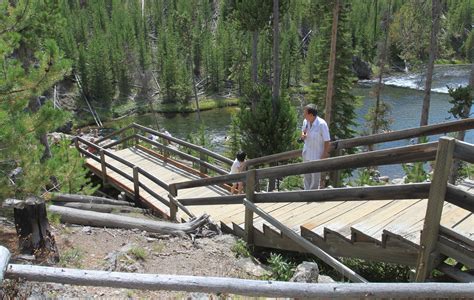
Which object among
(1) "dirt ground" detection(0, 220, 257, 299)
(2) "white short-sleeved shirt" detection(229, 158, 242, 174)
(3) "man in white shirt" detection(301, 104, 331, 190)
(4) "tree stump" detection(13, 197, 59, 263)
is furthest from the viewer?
(2) "white short-sleeved shirt" detection(229, 158, 242, 174)

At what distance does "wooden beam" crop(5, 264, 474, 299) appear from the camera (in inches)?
94.3

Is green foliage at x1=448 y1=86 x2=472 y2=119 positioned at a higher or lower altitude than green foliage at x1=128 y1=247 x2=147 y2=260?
higher

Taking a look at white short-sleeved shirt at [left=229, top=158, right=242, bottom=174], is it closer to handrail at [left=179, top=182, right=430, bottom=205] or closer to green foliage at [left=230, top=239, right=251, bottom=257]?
green foliage at [left=230, top=239, right=251, bottom=257]

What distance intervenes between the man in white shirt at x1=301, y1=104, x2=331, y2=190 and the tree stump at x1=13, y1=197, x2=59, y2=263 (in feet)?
13.2

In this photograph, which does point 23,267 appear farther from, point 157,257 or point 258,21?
point 258,21

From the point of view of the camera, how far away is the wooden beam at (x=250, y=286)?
2.40 meters

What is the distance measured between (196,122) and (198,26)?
123 ft

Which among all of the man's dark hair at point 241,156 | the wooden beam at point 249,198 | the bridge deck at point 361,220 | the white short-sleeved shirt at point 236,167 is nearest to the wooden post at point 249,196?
the wooden beam at point 249,198

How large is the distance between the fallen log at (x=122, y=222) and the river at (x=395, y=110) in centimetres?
3113

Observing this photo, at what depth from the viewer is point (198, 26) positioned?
285 feet

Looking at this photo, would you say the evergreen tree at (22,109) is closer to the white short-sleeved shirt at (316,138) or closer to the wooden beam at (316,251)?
the wooden beam at (316,251)

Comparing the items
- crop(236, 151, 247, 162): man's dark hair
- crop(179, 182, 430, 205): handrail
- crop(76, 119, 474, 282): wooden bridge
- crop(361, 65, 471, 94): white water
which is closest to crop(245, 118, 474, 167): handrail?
crop(76, 119, 474, 282): wooden bridge

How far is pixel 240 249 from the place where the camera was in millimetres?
5855

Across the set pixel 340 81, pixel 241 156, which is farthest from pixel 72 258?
pixel 340 81
